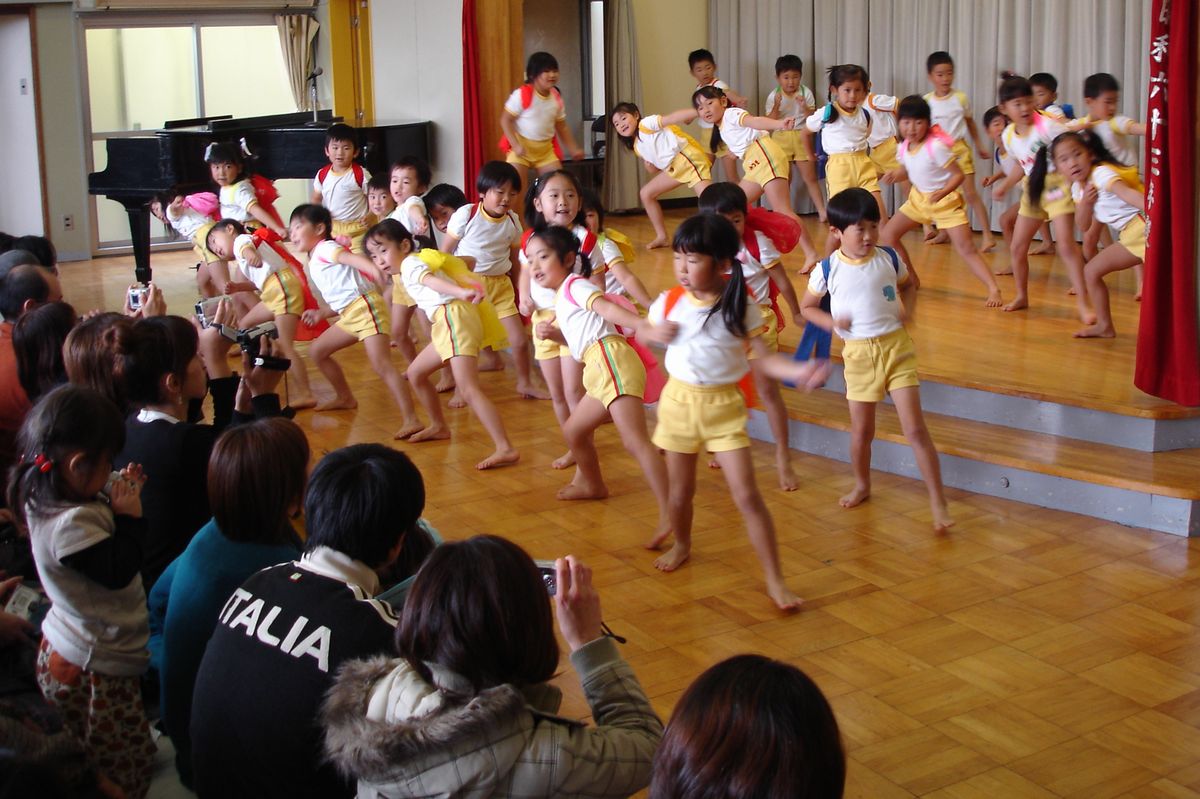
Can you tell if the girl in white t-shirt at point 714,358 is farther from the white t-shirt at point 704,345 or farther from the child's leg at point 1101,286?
the child's leg at point 1101,286

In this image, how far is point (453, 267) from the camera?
5.49 m

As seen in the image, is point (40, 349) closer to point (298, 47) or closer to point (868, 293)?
point (868, 293)

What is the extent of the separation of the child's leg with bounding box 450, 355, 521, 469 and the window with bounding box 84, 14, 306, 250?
7.03m

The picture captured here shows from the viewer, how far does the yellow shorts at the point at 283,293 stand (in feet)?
21.1

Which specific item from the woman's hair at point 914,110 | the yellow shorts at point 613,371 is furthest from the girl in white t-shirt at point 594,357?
the woman's hair at point 914,110

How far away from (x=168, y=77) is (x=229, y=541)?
10.3 metres

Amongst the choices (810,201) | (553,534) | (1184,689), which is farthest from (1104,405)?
(810,201)

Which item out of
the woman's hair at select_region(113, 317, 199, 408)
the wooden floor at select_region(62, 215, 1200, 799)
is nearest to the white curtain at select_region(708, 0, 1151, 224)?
the wooden floor at select_region(62, 215, 1200, 799)

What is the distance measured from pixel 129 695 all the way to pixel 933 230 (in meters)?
7.64

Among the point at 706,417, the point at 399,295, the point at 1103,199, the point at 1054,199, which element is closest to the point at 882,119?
the point at 1054,199

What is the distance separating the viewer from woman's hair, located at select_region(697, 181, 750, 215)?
4625 mm

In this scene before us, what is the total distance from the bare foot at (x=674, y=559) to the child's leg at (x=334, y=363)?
2.42 meters

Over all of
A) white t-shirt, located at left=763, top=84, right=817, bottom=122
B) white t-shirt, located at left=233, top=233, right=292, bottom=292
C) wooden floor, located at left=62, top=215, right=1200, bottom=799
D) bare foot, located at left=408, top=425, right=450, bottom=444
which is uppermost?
white t-shirt, located at left=763, top=84, right=817, bottom=122

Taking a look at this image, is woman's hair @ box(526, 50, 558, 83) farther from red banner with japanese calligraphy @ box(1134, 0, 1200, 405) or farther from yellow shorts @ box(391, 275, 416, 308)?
red banner with japanese calligraphy @ box(1134, 0, 1200, 405)
